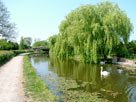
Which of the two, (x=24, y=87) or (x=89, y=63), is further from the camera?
(x=89, y=63)

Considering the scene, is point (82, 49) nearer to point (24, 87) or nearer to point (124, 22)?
point (124, 22)

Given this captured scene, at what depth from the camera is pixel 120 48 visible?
19.0m

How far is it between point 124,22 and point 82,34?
5.39 metres

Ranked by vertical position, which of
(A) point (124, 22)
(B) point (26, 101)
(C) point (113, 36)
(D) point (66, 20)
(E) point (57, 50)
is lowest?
(B) point (26, 101)

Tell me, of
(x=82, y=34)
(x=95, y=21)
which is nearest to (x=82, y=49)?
(x=82, y=34)

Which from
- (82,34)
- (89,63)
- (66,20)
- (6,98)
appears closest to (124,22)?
(82,34)

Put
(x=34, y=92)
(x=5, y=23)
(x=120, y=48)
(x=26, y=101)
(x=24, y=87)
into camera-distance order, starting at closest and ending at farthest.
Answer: (x=26, y=101) → (x=34, y=92) → (x=24, y=87) → (x=120, y=48) → (x=5, y=23)

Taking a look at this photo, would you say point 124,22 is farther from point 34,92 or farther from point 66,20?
point 34,92

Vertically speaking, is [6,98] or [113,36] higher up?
[113,36]

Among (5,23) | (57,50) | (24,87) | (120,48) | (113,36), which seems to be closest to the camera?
(24,87)

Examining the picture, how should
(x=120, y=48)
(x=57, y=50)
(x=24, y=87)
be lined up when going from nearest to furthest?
(x=24, y=87), (x=120, y=48), (x=57, y=50)

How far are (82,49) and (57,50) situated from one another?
6.94m

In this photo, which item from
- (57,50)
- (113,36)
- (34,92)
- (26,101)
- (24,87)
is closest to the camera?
(26,101)

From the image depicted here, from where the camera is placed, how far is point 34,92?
631cm
